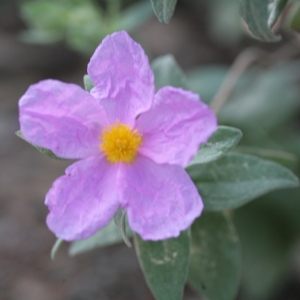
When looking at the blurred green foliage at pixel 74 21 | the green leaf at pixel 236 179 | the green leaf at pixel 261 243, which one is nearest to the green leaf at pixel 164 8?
the green leaf at pixel 236 179

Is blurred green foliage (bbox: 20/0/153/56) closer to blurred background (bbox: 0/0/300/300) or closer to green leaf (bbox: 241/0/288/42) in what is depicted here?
blurred background (bbox: 0/0/300/300)

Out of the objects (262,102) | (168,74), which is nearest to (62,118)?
(168,74)

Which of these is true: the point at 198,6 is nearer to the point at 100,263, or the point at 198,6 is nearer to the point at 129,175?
the point at 100,263

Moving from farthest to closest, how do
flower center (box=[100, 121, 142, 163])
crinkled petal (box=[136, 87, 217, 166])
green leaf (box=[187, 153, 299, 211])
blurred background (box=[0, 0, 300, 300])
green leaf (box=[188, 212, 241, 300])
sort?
1. blurred background (box=[0, 0, 300, 300])
2. green leaf (box=[188, 212, 241, 300])
3. green leaf (box=[187, 153, 299, 211])
4. flower center (box=[100, 121, 142, 163])
5. crinkled petal (box=[136, 87, 217, 166])

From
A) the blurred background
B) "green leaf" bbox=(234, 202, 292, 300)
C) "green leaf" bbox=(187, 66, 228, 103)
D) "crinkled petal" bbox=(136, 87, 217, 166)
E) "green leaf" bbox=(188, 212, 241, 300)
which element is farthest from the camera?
"green leaf" bbox=(187, 66, 228, 103)

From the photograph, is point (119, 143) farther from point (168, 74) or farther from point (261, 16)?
point (168, 74)

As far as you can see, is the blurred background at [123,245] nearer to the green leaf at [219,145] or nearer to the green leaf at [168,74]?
the green leaf at [168,74]

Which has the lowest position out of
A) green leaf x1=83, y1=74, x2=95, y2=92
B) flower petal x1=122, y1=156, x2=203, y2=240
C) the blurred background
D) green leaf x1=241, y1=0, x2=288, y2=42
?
the blurred background

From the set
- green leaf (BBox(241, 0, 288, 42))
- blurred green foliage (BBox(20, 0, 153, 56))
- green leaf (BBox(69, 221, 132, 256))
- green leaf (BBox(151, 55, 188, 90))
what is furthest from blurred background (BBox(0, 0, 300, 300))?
green leaf (BBox(241, 0, 288, 42))
